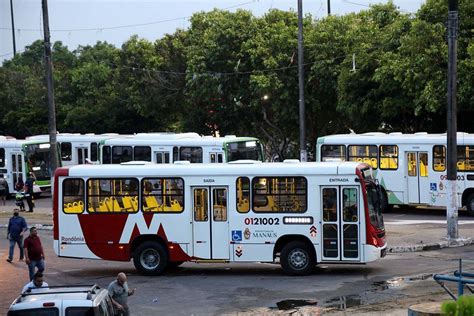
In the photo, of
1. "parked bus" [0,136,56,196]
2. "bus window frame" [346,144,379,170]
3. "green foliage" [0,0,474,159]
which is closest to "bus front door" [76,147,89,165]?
"parked bus" [0,136,56,196]

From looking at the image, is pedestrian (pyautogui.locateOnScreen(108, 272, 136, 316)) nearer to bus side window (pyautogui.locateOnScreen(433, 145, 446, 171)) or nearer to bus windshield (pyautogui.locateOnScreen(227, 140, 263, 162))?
bus side window (pyautogui.locateOnScreen(433, 145, 446, 171))

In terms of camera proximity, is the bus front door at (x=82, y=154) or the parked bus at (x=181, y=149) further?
the bus front door at (x=82, y=154)

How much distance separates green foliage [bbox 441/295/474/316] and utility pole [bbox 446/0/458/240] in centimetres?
1716

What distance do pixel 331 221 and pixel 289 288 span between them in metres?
2.10

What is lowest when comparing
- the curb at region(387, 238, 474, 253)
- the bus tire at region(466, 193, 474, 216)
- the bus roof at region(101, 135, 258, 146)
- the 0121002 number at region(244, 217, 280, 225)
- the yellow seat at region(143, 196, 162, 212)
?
the curb at region(387, 238, 474, 253)

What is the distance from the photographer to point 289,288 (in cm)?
2041

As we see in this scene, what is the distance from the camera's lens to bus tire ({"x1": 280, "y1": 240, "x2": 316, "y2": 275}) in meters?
21.7

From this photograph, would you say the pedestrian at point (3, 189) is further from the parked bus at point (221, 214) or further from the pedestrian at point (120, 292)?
the pedestrian at point (120, 292)

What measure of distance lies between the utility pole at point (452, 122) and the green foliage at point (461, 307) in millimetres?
17156

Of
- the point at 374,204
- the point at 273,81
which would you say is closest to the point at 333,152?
the point at 273,81

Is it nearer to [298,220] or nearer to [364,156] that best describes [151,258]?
[298,220]

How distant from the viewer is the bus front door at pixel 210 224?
72.5 ft

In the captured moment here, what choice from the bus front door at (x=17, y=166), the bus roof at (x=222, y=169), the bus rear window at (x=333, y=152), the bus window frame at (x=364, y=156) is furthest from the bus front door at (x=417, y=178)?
the bus front door at (x=17, y=166)

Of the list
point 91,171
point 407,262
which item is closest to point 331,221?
point 407,262
